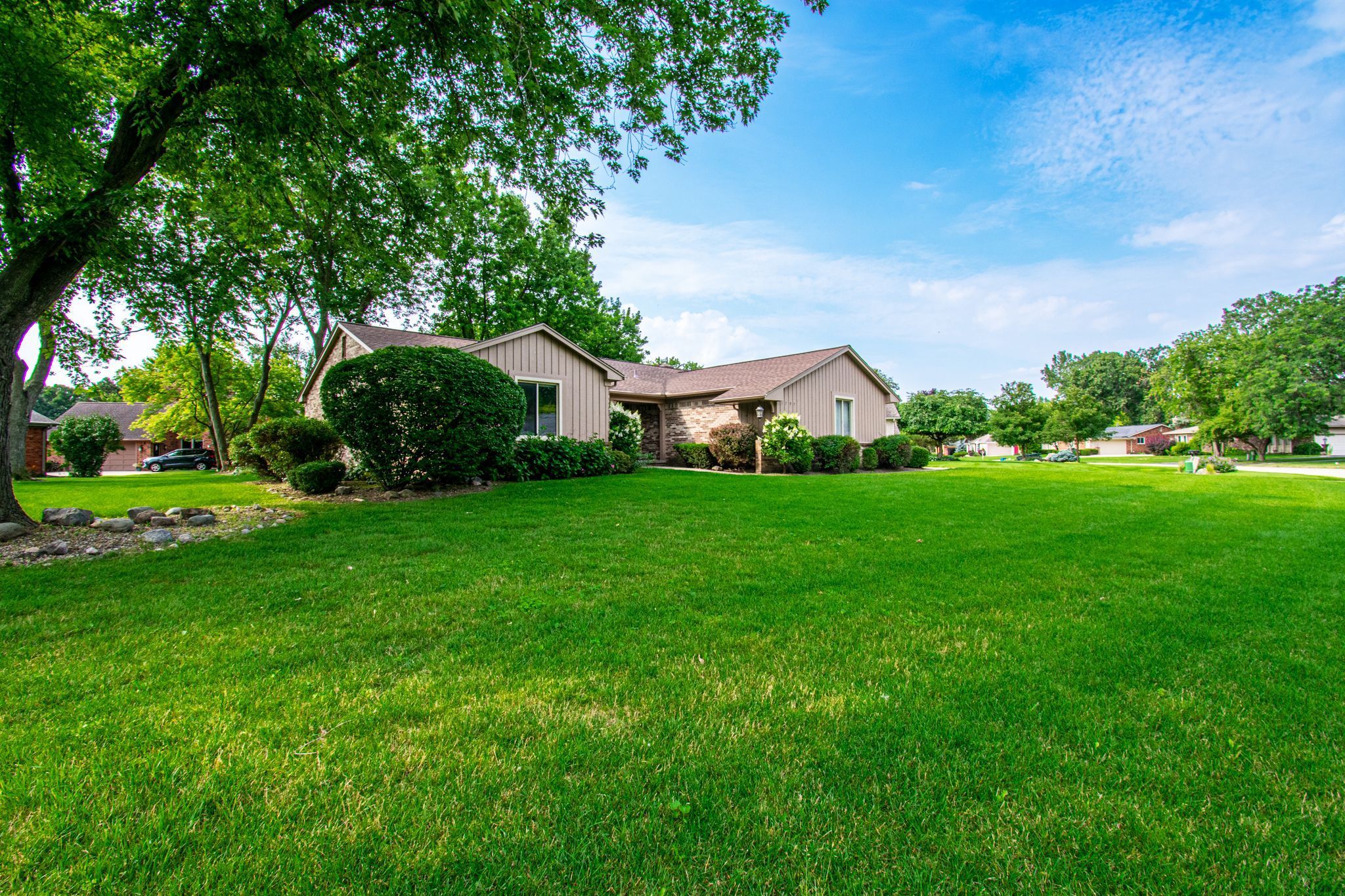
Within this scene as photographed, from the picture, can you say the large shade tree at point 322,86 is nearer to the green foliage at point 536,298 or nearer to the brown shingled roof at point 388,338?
the brown shingled roof at point 388,338

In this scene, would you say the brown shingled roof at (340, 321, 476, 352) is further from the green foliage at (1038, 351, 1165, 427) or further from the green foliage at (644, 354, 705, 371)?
the green foliage at (1038, 351, 1165, 427)

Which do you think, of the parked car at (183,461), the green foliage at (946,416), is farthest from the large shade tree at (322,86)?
the green foliage at (946,416)

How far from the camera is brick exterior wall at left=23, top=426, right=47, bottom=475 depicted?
1994 centimetres

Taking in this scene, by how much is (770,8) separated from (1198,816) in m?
9.49

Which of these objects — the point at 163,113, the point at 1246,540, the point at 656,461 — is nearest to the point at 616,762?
the point at 1246,540

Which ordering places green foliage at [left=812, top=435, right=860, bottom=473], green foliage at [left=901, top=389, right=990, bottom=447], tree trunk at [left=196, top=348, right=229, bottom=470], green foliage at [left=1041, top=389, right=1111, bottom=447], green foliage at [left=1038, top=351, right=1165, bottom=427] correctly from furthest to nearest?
green foliage at [left=1038, top=351, right=1165, bottom=427] < green foliage at [left=1041, top=389, right=1111, bottom=447] < green foliage at [left=901, top=389, right=990, bottom=447] < tree trunk at [left=196, top=348, right=229, bottom=470] < green foliage at [left=812, top=435, right=860, bottom=473]

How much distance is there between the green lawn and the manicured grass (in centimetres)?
517


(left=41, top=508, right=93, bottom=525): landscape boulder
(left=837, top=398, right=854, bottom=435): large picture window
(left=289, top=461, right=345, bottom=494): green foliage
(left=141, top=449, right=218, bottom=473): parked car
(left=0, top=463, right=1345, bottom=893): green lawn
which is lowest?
(left=0, top=463, right=1345, bottom=893): green lawn

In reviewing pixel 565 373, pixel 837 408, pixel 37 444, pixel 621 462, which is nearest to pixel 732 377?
pixel 837 408

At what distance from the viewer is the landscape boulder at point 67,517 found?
271 inches

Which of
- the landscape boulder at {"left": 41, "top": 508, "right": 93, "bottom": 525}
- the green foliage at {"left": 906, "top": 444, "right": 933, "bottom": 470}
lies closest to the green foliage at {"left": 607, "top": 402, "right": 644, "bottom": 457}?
the landscape boulder at {"left": 41, "top": 508, "right": 93, "bottom": 525}

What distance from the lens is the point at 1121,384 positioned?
7088 centimetres

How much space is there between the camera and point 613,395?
18828mm

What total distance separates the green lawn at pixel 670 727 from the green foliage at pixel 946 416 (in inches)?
1562
